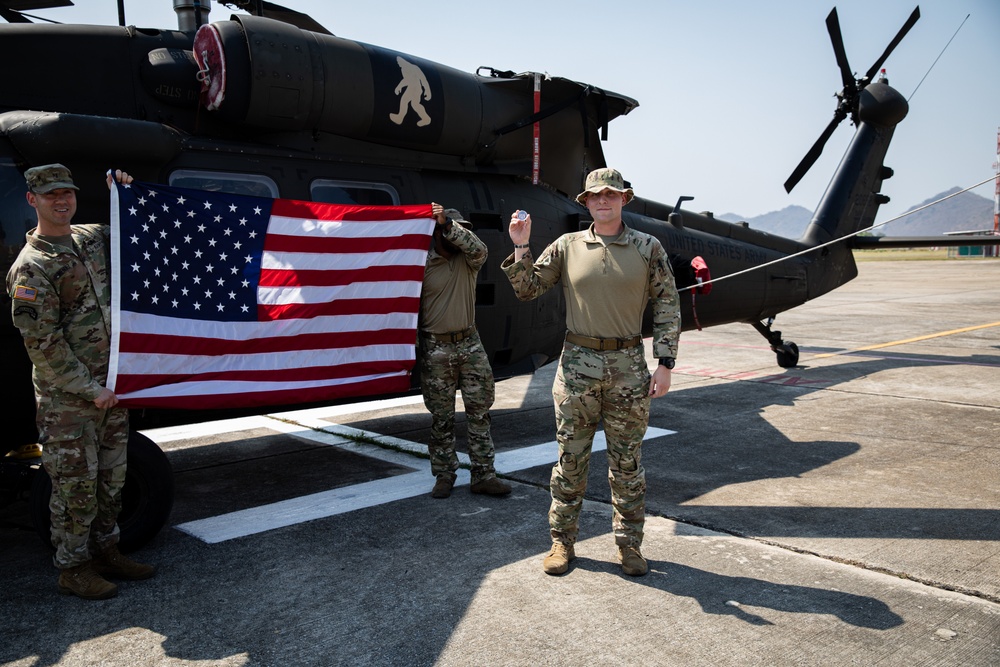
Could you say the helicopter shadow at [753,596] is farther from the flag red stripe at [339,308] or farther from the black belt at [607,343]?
the flag red stripe at [339,308]

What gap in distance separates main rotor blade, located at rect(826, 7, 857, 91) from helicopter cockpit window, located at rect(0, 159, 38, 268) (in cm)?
1105

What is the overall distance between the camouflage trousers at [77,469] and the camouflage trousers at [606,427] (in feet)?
7.43

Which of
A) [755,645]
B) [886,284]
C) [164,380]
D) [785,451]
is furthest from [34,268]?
[886,284]

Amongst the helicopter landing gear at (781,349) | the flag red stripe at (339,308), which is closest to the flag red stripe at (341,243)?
the flag red stripe at (339,308)

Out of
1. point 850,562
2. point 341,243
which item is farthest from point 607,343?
point 341,243

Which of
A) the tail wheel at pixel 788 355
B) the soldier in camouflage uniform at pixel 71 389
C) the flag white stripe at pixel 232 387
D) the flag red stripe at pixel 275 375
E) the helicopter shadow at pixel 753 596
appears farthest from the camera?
the tail wheel at pixel 788 355

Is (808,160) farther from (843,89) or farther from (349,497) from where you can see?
(349,497)

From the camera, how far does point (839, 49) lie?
11.9m

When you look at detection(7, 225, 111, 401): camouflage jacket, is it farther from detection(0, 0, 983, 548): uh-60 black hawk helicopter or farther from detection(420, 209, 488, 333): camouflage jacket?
detection(420, 209, 488, 333): camouflage jacket

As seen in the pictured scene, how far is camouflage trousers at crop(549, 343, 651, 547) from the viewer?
4.20 metres

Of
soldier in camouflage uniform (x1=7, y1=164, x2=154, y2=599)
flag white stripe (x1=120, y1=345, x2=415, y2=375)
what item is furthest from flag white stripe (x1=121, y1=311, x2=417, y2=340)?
soldier in camouflage uniform (x1=7, y1=164, x2=154, y2=599)

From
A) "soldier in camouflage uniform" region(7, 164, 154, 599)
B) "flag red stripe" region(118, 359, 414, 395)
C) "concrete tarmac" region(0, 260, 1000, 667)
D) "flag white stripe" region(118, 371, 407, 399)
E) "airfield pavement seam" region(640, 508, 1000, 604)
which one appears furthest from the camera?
"flag white stripe" region(118, 371, 407, 399)

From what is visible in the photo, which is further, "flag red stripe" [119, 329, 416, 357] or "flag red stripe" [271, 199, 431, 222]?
"flag red stripe" [271, 199, 431, 222]

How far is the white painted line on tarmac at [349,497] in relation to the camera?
16.0 ft
